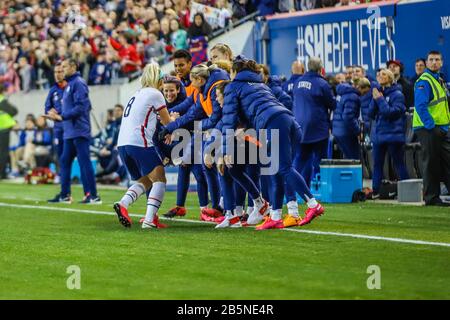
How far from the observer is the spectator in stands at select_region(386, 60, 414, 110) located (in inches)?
766

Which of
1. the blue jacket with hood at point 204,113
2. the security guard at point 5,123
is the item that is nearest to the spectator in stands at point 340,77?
the blue jacket with hood at point 204,113

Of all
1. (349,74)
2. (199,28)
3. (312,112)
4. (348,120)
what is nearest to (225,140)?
(312,112)

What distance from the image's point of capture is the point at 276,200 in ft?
43.1

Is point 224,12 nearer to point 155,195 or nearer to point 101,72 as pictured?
point 101,72

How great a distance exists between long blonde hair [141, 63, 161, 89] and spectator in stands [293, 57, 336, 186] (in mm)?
4513

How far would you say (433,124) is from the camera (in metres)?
16.6

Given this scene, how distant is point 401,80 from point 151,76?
713cm

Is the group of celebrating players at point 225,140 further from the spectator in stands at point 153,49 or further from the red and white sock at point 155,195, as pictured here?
the spectator in stands at point 153,49

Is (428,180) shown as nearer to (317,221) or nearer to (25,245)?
(317,221)

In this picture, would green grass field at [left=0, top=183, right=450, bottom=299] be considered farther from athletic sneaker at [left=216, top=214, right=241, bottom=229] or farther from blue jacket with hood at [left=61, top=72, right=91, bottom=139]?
blue jacket with hood at [left=61, top=72, right=91, bottom=139]

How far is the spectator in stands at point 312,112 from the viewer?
17812 millimetres

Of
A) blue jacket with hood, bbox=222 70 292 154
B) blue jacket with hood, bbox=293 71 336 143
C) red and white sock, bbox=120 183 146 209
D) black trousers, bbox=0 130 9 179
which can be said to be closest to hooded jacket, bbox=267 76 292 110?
blue jacket with hood, bbox=293 71 336 143
